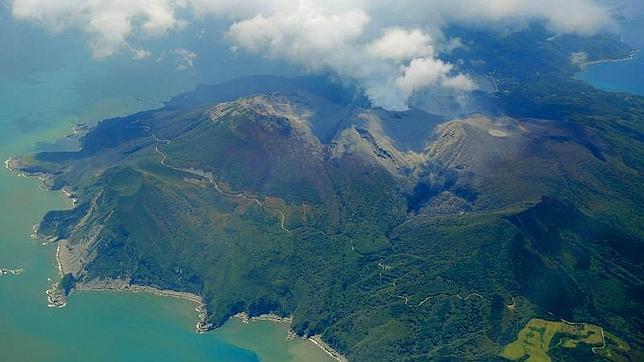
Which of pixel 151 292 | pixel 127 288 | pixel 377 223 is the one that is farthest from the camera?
pixel 377 223

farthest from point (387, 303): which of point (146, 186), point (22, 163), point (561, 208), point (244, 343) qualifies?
point (22, 163)

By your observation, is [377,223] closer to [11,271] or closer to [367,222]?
[367,222]

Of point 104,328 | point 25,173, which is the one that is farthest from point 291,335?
point 25,173

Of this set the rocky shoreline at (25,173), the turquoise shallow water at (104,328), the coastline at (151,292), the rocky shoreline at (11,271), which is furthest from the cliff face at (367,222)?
the rocky shoreline at (11,271)

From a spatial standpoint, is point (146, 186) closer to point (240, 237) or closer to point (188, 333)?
point (240, 237)

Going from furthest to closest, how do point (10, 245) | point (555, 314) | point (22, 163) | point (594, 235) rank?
point (22, 163) < point (10, 245) < point (594, 235) < point (555, 314)

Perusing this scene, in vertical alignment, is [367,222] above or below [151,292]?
above

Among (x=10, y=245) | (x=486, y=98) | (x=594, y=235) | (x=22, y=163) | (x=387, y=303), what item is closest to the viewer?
(x=387, y=303)
